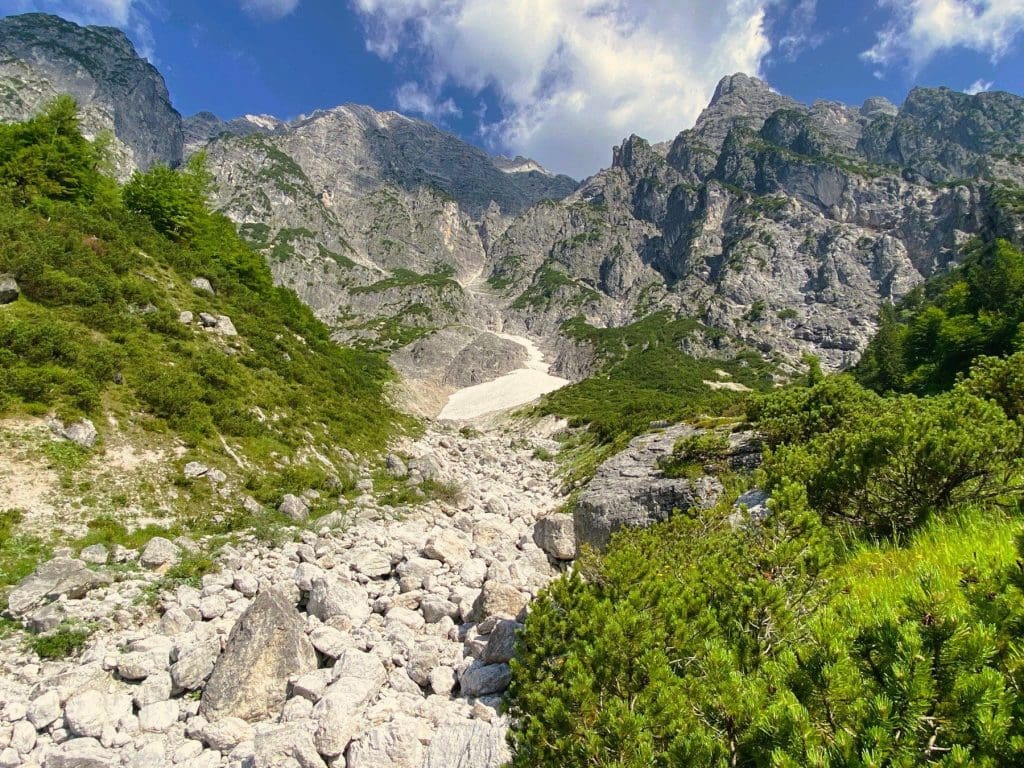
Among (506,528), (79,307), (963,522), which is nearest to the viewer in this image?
(963,522)

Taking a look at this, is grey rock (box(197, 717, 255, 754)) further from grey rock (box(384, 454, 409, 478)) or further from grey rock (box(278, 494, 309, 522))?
grey rock (box(384, 454, 409, 478))

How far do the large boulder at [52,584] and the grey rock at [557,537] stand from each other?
341 inches

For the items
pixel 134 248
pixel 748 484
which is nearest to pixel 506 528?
pixel 748 484

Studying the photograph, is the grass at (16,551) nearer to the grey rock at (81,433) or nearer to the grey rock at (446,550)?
the grey rock at (81,433)

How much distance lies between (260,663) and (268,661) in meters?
0.10

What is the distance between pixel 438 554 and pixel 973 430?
9.18 meters

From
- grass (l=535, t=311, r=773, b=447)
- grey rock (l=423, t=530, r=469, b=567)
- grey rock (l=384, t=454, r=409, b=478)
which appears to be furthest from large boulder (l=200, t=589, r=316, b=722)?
grass (l=535, t=311, r=773, b=447)

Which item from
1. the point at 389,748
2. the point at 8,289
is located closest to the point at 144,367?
the point at 8,289

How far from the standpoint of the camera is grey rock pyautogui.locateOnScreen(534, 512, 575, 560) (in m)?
11.8

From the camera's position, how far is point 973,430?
571 cm

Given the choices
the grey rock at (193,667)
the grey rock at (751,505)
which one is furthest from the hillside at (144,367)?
the grey rock at (751,505)

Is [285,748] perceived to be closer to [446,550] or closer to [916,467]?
[446,550]

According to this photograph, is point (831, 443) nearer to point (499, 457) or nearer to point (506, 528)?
point (506, 528)

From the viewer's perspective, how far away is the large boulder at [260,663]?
605 cm
